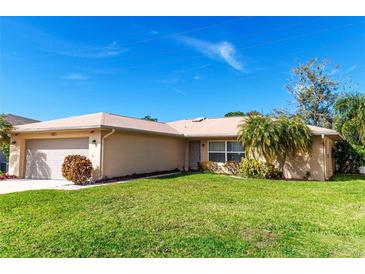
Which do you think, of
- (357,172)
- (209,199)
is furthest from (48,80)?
(357,172)

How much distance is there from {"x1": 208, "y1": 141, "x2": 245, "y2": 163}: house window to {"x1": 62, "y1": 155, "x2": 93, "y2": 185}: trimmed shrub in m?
8.37

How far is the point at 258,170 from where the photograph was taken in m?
14.0

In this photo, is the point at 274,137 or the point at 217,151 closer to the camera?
the point at 274,137

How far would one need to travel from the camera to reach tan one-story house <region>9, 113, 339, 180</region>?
12.3 metres

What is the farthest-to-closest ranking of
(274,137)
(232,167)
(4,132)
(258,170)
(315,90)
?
(315,90) < (232,167) < (258,170) < (4,132) < (274,137)

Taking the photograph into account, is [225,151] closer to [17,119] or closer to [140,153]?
[140,153]

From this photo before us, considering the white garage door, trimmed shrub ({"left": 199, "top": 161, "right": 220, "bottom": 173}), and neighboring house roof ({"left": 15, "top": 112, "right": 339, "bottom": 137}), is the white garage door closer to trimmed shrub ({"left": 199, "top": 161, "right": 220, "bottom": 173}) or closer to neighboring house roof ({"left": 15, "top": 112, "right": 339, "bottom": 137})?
neighboring house roof ({"left": 15, "top": 112, "right": 339, "bottom": 137})

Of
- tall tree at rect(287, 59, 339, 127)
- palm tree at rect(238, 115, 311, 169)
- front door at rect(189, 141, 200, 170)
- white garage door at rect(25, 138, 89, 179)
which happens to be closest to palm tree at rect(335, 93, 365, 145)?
palm tree at rect(238, 115, 311, 169)

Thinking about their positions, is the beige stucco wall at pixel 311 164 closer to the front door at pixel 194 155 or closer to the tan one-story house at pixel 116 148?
the tan one-story house at pixel 116 148

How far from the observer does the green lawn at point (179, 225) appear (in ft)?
13.4

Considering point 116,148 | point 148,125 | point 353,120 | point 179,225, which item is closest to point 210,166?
point 148,125

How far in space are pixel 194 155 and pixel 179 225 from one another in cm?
1298

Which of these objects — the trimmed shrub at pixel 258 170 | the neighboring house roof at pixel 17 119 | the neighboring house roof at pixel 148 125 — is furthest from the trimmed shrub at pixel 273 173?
the neighboring house roof at pixel 17 119
